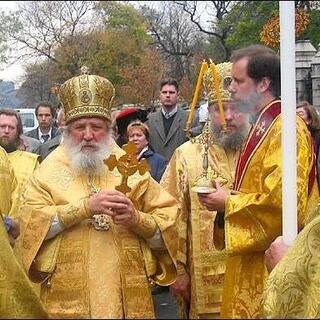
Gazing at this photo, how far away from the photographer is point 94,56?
3725cm

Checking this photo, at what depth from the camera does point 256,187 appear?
10.1ft

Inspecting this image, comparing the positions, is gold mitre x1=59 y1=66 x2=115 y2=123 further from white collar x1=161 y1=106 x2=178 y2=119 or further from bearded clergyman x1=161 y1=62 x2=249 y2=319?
white collar x1=161 y1=106 x2=178 y2=119

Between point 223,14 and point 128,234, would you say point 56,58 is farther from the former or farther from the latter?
point 128,234

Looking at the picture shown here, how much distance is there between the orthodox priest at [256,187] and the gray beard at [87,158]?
50 centimetres

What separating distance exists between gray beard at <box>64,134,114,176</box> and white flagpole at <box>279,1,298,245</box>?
1345 millimetres

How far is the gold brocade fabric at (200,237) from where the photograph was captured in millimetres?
3998

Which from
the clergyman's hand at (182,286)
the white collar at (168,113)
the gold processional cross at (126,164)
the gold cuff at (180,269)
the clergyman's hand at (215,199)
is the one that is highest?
the white collar at (168,113)

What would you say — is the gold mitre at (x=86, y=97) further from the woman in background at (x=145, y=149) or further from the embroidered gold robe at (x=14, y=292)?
the woman in background at (x=145, y=149)

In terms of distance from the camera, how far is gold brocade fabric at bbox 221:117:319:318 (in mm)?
2912

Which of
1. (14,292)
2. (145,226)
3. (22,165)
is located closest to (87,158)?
(145,226)

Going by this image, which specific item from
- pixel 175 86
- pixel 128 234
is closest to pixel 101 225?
pixel 128 234

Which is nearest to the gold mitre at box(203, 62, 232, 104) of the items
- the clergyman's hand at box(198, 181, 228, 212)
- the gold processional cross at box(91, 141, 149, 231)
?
the clergyman's hand at box(198, 181, 228, 212)

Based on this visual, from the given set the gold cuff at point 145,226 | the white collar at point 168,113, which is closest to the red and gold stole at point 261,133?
the gold cuff at point 145,226

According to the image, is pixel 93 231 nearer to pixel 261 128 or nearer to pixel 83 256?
pixel 83 256
